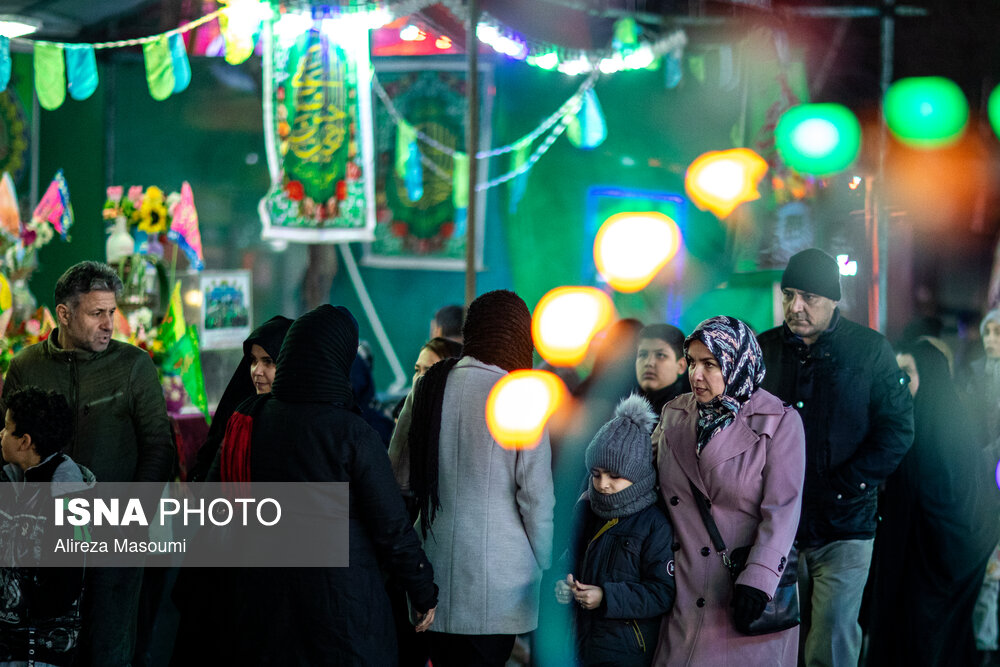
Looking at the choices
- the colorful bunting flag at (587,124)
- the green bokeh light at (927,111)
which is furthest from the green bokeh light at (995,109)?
the colorful bunting flag at (587,124)

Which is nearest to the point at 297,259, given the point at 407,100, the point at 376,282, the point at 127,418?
the point at 376,282

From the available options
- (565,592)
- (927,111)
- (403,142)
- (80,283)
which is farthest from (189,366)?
(927,111)

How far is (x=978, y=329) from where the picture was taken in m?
6.65

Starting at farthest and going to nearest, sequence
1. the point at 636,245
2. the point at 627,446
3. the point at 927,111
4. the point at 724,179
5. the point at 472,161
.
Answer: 1. the point at 636,245
2. the point at 724,179
3. the point at 927,111
4. the point at 472,161
5. the point at 627,446

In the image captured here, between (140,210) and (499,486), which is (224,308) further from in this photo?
(499,486)

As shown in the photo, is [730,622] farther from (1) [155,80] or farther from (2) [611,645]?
(1) [155,80]

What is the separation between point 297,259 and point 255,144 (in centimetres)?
95

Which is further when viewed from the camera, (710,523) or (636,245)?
(636,245)

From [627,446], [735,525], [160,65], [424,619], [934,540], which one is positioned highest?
[160,65]

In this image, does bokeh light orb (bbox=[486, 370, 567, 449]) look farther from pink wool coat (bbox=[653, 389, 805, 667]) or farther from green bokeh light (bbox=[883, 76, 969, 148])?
green bokeh light (bbox=[883, 76, 969, 148])

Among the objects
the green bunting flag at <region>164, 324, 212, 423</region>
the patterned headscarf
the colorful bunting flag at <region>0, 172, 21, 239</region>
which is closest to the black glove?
the patterned headscarf

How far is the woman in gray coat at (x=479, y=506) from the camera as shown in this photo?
10.0 ft

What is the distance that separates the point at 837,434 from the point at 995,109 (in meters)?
4.07

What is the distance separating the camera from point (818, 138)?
663 centimetres
